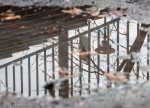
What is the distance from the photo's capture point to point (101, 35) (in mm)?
4273

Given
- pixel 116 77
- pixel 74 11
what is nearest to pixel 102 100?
pixel 116 77

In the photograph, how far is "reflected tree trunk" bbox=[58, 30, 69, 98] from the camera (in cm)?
306

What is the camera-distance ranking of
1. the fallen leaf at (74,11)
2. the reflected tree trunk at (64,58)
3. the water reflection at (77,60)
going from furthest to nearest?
the fallen leaf at (74,11)
the water reflection at (77,60)
the reflected tree trunk at (64,58)

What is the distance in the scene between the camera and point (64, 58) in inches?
146

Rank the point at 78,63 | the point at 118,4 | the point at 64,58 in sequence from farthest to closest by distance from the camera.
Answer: the point at 118,4
the point at 64,58
the point at 78,63

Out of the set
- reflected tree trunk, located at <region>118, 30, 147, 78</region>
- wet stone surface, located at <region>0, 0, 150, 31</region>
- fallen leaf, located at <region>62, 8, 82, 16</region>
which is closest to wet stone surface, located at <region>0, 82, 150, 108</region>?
reflected tree trunk, located at <region>118, 30, 147, 78</region>

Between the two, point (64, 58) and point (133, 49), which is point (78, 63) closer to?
point (64, 58)

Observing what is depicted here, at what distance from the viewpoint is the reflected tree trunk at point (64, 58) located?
120 inches

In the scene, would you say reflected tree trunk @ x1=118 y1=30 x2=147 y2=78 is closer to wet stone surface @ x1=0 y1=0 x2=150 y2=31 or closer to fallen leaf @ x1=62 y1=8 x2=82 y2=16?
wet stone surface @ x1=0 y1=0 x2=150 y2=31

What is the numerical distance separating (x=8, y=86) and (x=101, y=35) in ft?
4.26

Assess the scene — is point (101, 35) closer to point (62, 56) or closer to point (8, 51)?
point (62, 56)

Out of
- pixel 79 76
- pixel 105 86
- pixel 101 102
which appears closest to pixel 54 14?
pixel 79 76

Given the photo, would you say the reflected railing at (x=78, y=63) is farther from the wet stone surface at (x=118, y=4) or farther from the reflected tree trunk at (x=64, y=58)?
the wet stone surface at (x=118, y=4)

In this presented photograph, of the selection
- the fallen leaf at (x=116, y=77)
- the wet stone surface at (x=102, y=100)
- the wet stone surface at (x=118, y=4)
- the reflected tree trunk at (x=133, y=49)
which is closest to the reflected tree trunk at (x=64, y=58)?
the wet stone surface at (x=102, y=100)
